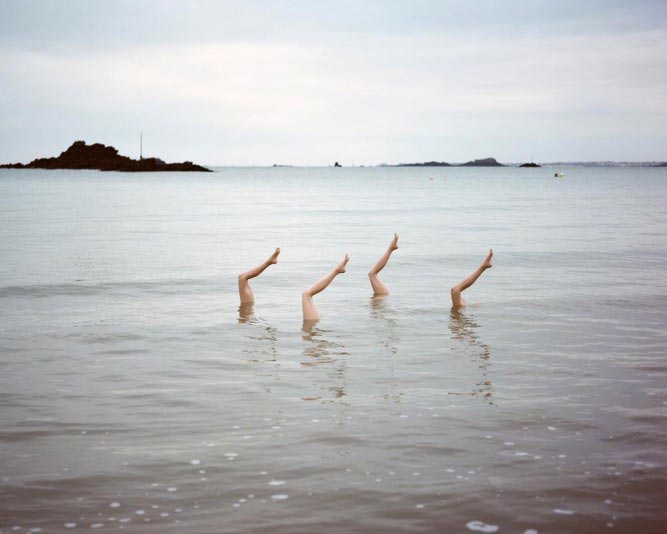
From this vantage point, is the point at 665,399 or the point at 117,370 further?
the point at 117,370

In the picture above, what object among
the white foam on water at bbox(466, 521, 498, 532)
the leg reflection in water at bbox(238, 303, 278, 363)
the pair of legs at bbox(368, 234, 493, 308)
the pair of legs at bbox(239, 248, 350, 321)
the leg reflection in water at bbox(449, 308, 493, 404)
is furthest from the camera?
the pair of legs at bbox(368, 234, 493, 308)

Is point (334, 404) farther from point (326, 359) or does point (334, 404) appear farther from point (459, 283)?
point (459, 283)

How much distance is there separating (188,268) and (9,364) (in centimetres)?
1197

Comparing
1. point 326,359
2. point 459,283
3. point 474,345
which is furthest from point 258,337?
point 459,283

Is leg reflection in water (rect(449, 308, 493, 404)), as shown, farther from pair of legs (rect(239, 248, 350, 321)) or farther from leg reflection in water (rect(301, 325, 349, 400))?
pair of legs (rect(239, 248, 350, 321))

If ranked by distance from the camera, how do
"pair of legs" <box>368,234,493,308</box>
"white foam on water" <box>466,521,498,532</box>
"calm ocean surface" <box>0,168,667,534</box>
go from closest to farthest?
"white foam on water" <box>466,521,498,532</box>
"calm ocean surface" <box>0,168,667,534</box>
"pair of legs" <box>368,234,493,308</box>

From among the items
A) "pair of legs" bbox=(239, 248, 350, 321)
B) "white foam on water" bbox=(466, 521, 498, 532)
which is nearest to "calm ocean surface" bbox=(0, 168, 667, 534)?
"white foam on water" bbox=(466, 521, 498, 532)

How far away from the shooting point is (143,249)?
2886cm

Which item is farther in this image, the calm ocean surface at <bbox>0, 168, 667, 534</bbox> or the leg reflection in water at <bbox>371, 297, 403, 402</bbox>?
the leg reflection in water at <bbox>371, 297, 403, 402</bbox>

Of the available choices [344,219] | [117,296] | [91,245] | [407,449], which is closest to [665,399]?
[407,449]

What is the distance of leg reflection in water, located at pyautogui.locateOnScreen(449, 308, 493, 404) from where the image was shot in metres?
9.81

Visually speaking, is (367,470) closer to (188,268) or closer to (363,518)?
(363,518)

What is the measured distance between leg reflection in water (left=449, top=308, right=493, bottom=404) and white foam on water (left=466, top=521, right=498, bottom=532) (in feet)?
10.9

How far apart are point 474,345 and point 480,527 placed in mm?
6668
